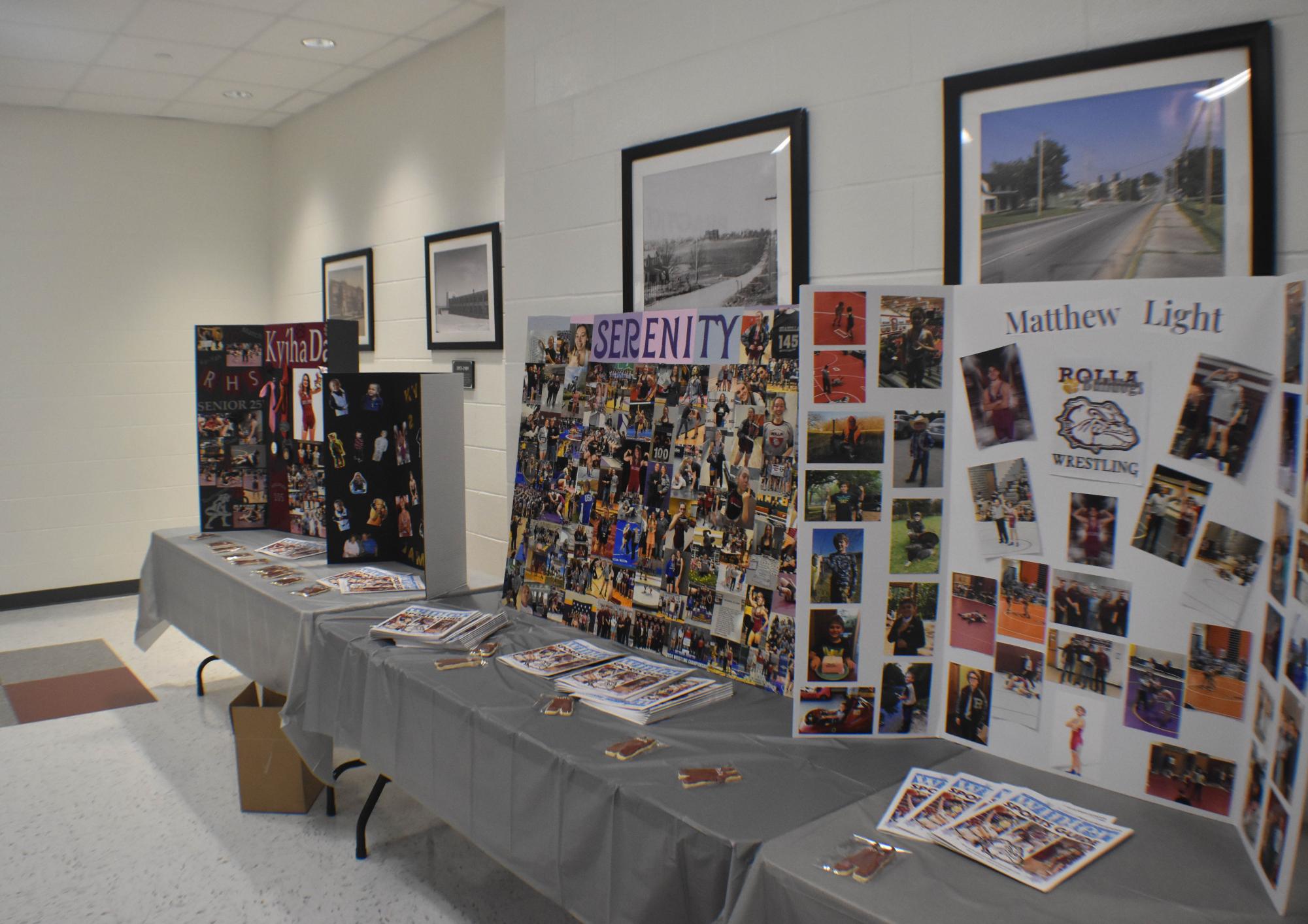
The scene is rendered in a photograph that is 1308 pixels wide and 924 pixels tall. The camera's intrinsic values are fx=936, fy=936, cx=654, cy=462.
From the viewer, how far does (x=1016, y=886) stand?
1.34 metres

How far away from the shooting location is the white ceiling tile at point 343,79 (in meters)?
5.06

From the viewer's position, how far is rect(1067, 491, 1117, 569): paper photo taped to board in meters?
1.63

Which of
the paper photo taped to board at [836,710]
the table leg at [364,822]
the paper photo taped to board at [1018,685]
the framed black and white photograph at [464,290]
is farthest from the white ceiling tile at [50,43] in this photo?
the paper photo taped to board at [1018,685]

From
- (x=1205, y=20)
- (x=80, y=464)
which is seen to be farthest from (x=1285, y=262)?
(x=80, y=464)

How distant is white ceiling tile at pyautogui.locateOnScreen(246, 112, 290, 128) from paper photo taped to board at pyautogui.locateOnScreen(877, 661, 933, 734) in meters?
5.67

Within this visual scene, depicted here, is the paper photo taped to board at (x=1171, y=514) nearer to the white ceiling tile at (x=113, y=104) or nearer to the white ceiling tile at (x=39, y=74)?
the white ceiling tile at (x=39, y=74)

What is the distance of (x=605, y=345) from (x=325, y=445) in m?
1.33

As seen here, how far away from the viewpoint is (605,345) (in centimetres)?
271

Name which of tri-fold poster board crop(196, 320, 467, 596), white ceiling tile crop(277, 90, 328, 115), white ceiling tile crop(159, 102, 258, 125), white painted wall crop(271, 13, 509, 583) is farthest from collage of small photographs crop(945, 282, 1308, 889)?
white ceiling tile crop(159, 102, 258, 125)

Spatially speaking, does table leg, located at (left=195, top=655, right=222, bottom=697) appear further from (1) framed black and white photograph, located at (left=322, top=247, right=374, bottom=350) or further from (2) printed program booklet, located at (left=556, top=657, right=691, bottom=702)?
(2) printed program booklet, located at (left=556, top=657, right=691, bottom=702)

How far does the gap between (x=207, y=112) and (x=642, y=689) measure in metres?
5.48

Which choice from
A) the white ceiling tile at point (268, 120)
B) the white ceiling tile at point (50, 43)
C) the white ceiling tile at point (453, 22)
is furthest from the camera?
the white ceiling tile at point (268, 120)

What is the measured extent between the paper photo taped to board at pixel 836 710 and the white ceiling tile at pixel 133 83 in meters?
5.00

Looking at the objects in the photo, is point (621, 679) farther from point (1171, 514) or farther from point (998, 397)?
point (1171, 514)
